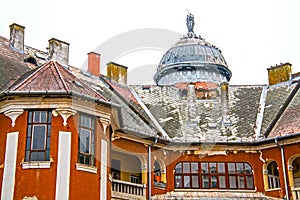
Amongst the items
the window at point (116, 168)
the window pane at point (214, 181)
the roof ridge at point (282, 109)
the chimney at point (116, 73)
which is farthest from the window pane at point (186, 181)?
the chimney at point (116, 73)

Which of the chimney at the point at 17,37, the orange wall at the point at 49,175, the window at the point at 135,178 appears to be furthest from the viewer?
the chimney at the point at 17,37

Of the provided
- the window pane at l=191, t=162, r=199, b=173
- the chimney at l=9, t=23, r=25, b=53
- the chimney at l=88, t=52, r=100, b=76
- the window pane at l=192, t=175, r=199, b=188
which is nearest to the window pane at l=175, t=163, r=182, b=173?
the window pane at l=191, t=162, r=199, b=173

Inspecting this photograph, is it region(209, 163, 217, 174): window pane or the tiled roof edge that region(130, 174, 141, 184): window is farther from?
region(209, 163, 217, 174): window pane

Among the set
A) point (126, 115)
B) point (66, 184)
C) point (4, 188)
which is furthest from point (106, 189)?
point (126, 115)

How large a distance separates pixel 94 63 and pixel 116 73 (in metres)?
1.79

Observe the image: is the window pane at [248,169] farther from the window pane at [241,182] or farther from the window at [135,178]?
the window at [135,178]

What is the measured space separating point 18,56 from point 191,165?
35.7 ft

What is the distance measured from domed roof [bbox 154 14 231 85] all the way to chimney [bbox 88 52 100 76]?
233 inches

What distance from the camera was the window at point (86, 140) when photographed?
18.5 m

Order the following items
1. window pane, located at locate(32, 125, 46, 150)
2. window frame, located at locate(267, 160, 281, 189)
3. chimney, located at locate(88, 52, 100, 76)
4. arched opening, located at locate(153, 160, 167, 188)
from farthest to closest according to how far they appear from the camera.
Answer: chimney, located at locate(88, 52, 100, 76) < window frame, located at locate(267, 160, 281, 189) < arched opening, located at locate(153, 160, 167, 188) < window pane, located at locate(32, 125, 46, 150)

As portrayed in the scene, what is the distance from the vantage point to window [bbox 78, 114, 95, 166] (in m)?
18.5

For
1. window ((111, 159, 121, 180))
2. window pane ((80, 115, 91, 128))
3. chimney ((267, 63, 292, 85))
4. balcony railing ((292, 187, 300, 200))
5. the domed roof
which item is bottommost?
balcony railing ((292, 187, 300, 200))

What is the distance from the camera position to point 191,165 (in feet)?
84.0

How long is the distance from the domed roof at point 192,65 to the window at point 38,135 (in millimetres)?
16752
